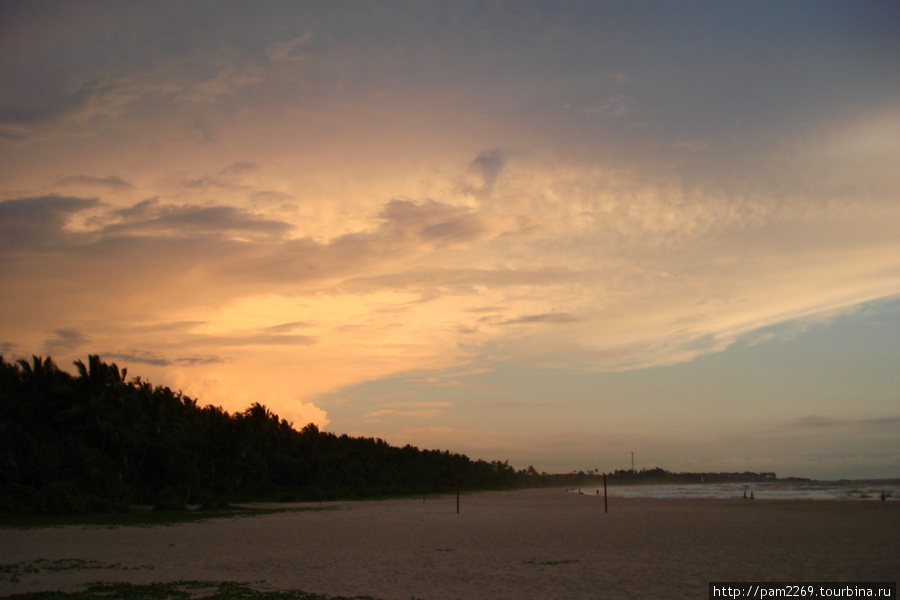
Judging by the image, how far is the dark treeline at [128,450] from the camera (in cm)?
3491

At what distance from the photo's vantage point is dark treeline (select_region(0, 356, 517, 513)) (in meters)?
34.9

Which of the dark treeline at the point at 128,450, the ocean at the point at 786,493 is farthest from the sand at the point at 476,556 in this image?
the ocean at the point at 786,493

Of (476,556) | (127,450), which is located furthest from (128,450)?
(476,556)

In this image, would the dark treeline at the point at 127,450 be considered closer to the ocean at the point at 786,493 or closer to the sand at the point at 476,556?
the sand at the point at 476,556

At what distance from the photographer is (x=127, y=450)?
42.4m

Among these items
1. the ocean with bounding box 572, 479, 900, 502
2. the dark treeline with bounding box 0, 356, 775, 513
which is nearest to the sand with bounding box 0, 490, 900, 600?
the dark treeline with bounding box 0, 356, 775, 513

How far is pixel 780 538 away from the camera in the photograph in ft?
66.7

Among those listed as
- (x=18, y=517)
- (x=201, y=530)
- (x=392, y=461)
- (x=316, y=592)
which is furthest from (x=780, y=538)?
(x=392, y=461)

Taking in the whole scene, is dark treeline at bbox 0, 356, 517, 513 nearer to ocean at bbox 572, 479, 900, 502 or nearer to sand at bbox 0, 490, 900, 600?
sand at bbox 0, 490, 900, 600

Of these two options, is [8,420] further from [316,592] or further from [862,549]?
[862,549]

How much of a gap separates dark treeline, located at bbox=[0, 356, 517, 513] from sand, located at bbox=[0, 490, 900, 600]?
43.4 feet

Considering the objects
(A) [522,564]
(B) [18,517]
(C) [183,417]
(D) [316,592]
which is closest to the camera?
(D) [316,592]

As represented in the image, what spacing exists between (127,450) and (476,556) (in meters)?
34.7

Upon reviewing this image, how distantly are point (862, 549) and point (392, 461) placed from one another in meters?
80.1
